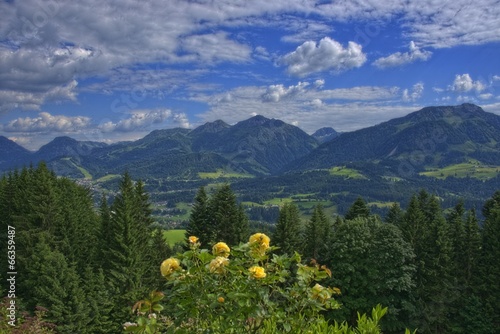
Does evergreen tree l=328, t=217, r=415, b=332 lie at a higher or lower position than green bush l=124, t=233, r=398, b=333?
lower

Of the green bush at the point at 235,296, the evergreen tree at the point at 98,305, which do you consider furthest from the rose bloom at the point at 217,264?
the evergreen tree at the point at 98,305

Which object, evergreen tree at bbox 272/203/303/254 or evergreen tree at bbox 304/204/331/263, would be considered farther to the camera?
evergreen tree at bbox 304/204/331/263

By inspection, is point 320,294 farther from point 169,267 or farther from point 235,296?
point 169,267

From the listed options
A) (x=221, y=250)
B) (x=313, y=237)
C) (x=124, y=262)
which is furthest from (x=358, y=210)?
(x=221, y=250)

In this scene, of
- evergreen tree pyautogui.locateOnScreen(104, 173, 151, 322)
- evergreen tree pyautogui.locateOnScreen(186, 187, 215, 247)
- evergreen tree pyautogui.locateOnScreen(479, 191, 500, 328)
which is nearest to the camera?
evergreen tree pyautogui.locateOnScreen(104, 173, 151, 322)

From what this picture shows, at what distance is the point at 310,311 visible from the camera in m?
4.82

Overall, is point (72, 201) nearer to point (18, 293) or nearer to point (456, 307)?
point (18, 293)

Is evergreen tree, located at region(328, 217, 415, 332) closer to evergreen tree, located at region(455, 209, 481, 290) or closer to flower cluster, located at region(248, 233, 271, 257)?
evergreen tree, located at region(455, 209, 481, 290)

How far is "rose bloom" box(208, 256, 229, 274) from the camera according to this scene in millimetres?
4082

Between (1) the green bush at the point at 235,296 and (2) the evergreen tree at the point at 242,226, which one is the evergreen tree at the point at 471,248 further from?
(1) the green bush at the point at 235,296

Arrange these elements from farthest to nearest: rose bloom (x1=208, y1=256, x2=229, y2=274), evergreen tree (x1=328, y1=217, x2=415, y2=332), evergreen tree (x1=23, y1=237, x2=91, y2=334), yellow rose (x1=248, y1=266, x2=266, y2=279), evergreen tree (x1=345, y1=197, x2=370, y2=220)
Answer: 1. evergreen tree (x1=345, y1=197, x2=370, y2=220)
2. evergreen tree (x1=328, y1=217, x2=415, y2=332)
3. evergreen tree (x1=23, y1=237, x2=91, y2=334)
4. rose bloom (x1=208, y1=256, x2=229, y2=274)
5. yellow rose (x1=248, y1=266, x2=266, y2=279)

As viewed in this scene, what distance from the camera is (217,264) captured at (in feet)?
13.4

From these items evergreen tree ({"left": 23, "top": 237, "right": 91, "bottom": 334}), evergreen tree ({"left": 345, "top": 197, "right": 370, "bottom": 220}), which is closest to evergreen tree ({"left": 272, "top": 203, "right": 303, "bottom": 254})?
evergreen tree ({"left": 345, "top": 197, "right": 370, "bottom": 220})

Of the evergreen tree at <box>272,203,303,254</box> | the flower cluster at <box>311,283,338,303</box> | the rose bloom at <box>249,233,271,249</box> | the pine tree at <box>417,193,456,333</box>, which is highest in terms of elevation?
the rose bloom at <box>249,233,271,249</box>
